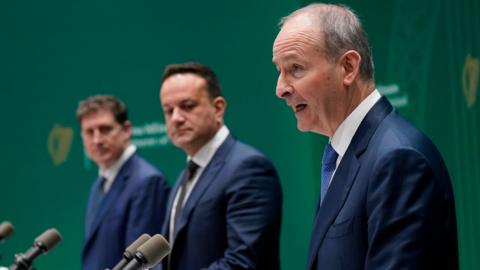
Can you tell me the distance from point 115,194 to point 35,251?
1.95 metres

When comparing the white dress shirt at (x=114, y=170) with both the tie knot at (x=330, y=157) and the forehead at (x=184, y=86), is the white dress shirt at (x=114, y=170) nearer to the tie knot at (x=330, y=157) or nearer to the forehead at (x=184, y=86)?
the forehead at (x=184, y=86)

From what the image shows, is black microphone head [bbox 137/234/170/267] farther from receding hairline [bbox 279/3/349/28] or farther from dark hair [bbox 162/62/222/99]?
dark hair [bbox 162/62/222/99]

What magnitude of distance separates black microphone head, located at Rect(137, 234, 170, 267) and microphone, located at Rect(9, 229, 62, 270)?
0.95m

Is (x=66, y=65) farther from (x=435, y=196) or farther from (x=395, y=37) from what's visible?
(x=435, y=196)

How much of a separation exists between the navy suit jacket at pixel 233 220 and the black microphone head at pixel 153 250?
1455 millimetres

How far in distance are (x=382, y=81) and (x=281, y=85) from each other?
8.79 feet

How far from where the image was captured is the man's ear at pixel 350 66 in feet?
8.90

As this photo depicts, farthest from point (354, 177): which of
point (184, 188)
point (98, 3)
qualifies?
point (98, 3)

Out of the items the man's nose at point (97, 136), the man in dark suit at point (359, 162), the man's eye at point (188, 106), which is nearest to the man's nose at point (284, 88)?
the man in dark suit at point (359, 162)

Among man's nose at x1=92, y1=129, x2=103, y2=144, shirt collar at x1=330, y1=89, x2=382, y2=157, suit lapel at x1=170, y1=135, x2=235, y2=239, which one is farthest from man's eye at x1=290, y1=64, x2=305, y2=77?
man's nose at x1=92, y1=129, x2=103, y2=144

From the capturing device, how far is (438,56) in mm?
5016

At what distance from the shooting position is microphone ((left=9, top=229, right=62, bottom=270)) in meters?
3.34

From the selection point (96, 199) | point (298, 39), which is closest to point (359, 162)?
point (298, 39)

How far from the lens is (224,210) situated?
423cm
